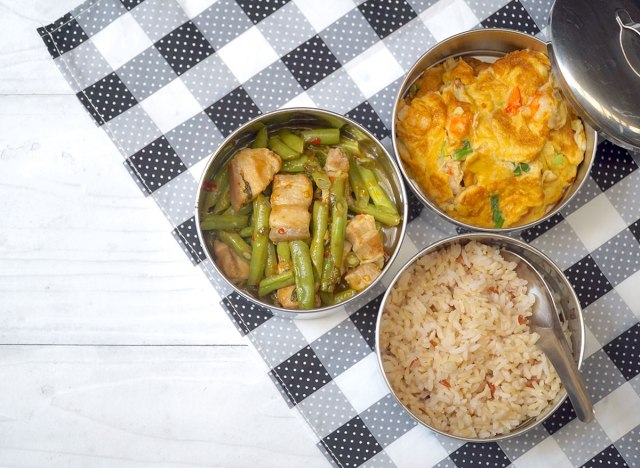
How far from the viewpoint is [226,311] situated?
8.18 feet

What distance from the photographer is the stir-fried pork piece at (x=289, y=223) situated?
2.26 meters

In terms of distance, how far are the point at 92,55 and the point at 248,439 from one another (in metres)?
1.52

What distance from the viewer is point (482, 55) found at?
2.53 metres

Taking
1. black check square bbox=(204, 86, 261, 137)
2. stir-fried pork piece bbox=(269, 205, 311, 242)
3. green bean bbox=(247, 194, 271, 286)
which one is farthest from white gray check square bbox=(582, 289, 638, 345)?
black check square bbox=(204, 86, 261, 137)

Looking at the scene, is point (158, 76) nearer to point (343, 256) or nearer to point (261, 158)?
point (261, 158)

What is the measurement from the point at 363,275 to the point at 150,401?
3.03 feet

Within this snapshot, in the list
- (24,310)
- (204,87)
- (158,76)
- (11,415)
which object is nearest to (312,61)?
(204,87)

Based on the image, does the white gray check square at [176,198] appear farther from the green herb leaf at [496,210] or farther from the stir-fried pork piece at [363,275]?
the green herb leaf at [496,210]

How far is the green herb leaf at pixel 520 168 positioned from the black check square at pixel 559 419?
88cm

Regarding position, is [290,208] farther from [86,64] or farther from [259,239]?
[86,64]

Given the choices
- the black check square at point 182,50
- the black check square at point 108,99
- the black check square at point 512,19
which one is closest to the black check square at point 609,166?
the black check square at point 512,19

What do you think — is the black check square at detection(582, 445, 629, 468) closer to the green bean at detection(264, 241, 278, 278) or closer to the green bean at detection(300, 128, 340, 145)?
the green bean at detection(264, 241, 278, 278)

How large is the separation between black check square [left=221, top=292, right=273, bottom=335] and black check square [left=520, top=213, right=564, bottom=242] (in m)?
0.99

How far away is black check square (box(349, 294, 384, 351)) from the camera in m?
2.49
